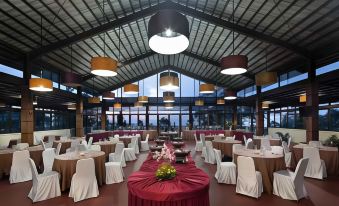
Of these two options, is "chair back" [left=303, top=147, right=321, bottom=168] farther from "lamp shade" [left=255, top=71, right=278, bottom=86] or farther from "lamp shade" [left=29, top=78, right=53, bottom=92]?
"lamp shade" [left=29, top=78, right=53, bottom=92]

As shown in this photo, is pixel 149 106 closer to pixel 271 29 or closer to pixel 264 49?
pixel 264 49

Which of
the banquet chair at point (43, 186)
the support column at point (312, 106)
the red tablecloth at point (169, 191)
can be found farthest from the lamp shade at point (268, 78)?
the banquet chair at point (43, 186)

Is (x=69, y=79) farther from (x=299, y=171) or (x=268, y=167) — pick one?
(x=299, y=171)

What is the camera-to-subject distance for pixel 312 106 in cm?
866

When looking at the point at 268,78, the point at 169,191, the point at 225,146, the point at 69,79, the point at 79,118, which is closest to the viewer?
the point at 169,191

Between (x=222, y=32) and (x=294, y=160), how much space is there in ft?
20.8

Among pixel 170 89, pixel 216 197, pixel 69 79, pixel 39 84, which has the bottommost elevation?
pixel 216 197

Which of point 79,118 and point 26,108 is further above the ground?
point 26,108

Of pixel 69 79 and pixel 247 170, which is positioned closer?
pixel 247 170

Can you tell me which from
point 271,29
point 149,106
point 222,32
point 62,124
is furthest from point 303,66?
point 62,124

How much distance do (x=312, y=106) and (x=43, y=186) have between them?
30.3 ft

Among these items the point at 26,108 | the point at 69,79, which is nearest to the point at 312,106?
the point at 69,79

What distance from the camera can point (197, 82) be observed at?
65.7 feet

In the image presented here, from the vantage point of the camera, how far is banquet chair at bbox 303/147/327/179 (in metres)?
6.25
